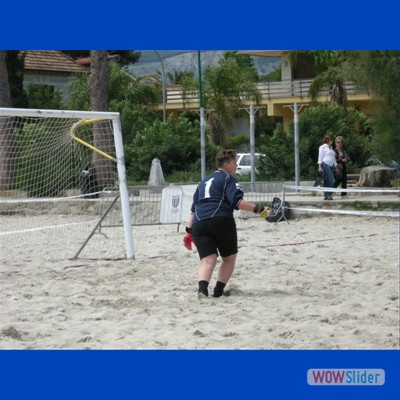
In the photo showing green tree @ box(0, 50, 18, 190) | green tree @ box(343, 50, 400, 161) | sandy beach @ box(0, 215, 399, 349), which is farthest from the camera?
green tree @ box(0, 50, 18, 190)

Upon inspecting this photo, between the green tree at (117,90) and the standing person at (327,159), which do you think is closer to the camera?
the standing person at (327,159)

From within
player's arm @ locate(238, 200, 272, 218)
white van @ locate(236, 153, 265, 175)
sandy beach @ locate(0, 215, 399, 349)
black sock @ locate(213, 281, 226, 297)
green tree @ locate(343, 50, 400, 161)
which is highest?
green tree @ locate(343, 50, 400, 161)

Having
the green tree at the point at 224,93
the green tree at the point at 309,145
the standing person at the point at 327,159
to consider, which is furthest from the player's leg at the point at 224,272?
the green tree at the point at 224,93

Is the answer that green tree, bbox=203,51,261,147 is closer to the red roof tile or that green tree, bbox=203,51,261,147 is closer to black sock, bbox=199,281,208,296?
the red roof tile

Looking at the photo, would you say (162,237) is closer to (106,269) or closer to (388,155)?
(106,269)

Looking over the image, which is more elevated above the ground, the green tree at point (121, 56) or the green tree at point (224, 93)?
the green tree at point (121, 56)

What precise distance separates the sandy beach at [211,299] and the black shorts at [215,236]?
→ 0.49 metres

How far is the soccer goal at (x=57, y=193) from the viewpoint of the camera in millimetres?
12109

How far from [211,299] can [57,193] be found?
432 inches

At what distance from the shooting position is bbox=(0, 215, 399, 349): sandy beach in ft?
Result: 20.6

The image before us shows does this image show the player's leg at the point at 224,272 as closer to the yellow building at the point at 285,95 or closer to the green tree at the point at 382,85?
the green tree at the point at 382,85

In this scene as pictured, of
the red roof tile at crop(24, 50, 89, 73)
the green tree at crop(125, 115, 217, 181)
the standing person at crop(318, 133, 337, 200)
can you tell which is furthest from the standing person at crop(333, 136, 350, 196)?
the red roof tile at crop(24, 50, 89, 73)

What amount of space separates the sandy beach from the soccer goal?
2.04 ft

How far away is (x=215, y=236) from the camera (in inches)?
311
